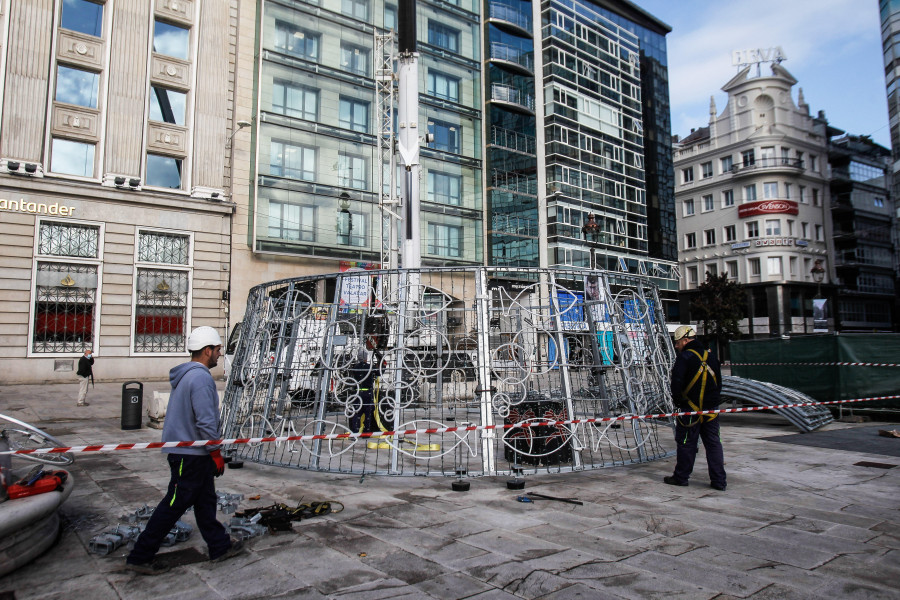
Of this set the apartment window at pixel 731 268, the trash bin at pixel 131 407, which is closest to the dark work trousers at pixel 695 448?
the trash bin at pixel 131 407

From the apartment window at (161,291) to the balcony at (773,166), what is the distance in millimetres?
45788

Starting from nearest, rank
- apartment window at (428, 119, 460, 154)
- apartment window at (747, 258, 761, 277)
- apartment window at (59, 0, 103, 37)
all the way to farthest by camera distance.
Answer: apartment window at (59, 0, 103, 37)
apartment window at (428, 119, 460, 154)
apartment window at (747, 258, 761, 277)

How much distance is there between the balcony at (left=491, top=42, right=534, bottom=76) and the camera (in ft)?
119

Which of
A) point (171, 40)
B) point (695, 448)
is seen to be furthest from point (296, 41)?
point (695, 448)

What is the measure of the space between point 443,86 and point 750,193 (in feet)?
105

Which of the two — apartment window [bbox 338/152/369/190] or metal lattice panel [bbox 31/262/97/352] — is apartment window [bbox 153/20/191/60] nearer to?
apartment window [bbox 338/152/369/190]

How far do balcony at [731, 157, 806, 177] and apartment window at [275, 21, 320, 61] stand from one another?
127ft

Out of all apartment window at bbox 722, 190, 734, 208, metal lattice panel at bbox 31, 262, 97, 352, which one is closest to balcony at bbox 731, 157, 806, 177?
apartment window at bbox 722, 190, 734, 208

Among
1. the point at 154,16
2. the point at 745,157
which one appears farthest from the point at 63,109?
the point at 745,157

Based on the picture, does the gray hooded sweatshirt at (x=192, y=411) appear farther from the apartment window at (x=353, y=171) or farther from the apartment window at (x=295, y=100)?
the apartment window at (x=295, y=100)

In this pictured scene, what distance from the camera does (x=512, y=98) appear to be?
36.6 metres

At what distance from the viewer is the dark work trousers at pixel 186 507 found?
4488mm

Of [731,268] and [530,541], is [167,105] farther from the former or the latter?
[731,268]

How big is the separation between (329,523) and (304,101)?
26489mm
